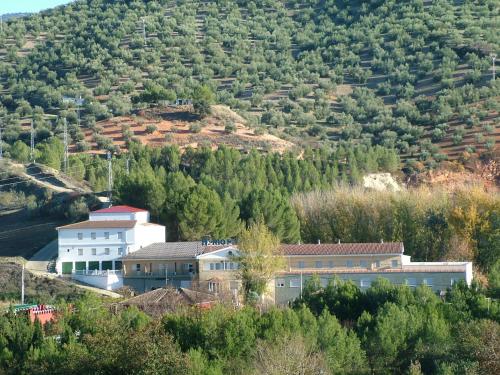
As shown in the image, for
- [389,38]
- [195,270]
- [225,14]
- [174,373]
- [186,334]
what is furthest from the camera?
[225,14]

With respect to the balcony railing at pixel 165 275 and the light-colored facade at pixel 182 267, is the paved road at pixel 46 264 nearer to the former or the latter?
the light-colored facade at pixel 182 267

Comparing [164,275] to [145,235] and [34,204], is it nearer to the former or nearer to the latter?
[145,235]

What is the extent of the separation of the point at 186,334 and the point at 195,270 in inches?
851

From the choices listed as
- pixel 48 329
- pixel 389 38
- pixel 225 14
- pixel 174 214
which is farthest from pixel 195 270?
pixel 225 14

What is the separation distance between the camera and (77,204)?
8050 centimetres

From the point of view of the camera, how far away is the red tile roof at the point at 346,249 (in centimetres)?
6788

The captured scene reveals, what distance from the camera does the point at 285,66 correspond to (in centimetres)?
13812

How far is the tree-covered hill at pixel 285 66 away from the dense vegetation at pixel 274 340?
5129cm

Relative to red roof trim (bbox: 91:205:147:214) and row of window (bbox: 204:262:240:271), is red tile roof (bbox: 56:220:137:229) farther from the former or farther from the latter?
row of window (bbox: 204:262:240:271)

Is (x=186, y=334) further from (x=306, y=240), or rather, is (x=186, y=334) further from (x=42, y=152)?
(x=42, y=152)

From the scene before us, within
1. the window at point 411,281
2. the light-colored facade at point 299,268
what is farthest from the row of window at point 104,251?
the window at point 411,281

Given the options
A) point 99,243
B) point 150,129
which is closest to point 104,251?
point 99,243

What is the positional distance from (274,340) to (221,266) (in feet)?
74.0

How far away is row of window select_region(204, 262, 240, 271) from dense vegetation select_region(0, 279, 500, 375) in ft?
41.8
